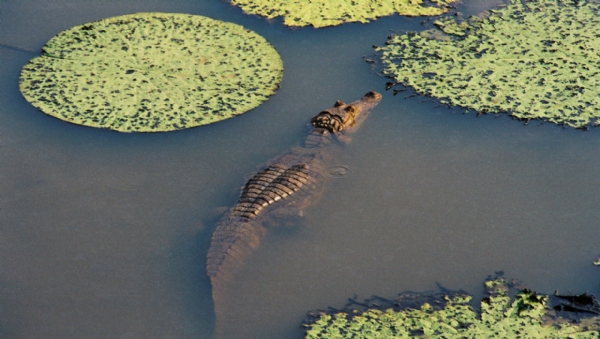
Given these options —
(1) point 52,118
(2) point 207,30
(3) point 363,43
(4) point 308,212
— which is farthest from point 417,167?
(1) point 52,118

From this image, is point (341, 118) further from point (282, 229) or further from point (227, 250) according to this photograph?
point (227, 250)

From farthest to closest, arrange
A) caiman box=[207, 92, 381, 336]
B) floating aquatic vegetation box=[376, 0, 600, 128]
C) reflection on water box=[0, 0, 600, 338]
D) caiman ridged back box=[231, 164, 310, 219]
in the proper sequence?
1. floating aquatic vegetation box=[376, 0, 600, 128]
2. caiman ridged back box=[231, 164, 310, 219]
3. caiman box=[207, 92, 381, 336]
4. reflection on water box=[0, 0, 600, 338]

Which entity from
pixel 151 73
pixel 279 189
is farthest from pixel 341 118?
pixel 151 73

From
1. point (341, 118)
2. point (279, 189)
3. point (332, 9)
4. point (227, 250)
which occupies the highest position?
point (332, 9)

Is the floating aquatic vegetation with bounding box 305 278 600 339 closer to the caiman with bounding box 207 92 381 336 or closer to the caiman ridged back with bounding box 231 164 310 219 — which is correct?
the caiman with bounding box 207 92 381 336

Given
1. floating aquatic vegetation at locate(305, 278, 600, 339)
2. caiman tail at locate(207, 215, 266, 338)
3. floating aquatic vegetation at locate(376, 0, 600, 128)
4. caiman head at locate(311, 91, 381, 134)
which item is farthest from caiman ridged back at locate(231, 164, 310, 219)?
floating aquatic vegetation at locate(376, 0, 600, 128)

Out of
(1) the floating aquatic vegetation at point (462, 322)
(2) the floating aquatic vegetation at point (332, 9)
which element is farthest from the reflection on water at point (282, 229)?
(2) the floating aquatic vegetation at point (332, 9)
